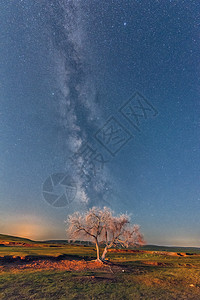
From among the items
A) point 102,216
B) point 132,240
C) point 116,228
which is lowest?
point 132,240

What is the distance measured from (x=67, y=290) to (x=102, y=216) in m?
18.0

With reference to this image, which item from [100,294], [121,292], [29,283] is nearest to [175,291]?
[121,292]

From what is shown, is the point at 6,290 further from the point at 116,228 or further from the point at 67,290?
the point at 116,228

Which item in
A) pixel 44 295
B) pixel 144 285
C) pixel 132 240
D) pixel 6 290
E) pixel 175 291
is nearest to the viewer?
pixel 44 295

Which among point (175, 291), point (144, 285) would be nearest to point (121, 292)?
point (144, 285)

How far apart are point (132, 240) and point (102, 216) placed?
23.1ft

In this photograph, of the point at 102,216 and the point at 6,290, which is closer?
the point at 6,290

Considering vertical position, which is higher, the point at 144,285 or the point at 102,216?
the point at 102,216

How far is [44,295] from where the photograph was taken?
41.1 ft

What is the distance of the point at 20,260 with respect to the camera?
90.6ft

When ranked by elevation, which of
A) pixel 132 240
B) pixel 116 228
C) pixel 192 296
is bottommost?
pixel 192 296

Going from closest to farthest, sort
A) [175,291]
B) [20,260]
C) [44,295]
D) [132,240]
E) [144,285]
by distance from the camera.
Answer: [44,295]
[175,291]
[144,285]
[20,260]
[132,240]

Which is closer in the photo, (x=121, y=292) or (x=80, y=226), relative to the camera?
(x=121, y=292)

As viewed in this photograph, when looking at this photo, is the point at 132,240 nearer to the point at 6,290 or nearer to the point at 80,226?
the point at 80,226
